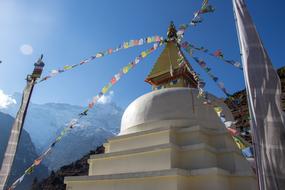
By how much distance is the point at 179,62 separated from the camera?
1028 centimetres

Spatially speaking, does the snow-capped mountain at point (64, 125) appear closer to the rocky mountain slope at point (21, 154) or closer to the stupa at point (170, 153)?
the rocky mountain slope at point (21, 154)

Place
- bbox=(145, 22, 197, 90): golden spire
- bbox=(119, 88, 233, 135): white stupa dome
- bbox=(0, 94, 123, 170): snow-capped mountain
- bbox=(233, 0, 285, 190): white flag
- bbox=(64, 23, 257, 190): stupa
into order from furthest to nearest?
bbox=(0, 94, 123, 170): snow-capped mountain, bbox=(145, 22, 197, 90): golden spire, bbox=(119, 88, 233, 135): white stupa dome, bbox=(64, 23, 257, 190): stupa, bbox=(233, 0, 285, 190): white flag

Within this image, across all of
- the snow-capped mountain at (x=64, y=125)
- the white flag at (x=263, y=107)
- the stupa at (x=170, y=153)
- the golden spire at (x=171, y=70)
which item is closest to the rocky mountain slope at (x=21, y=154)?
the snow-capped mountain at (x=64, y=125)

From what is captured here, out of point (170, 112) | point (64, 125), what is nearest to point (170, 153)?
point (170, 112)

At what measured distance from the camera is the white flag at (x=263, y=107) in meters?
2.71

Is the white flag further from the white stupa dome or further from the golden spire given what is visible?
the golden spire

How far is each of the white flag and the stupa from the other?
131 inches

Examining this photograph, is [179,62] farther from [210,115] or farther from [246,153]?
[246,153]

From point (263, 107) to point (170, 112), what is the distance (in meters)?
4.96

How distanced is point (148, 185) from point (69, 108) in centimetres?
12481

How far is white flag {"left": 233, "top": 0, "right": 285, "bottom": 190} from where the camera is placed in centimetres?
271

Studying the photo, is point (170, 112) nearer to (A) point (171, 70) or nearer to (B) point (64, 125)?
(A) point (171, 70)

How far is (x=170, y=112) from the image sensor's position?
788cm

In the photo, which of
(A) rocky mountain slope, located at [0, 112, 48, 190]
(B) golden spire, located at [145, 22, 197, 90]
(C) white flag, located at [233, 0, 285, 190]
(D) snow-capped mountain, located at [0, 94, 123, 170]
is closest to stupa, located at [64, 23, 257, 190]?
(B) golden spire, located at [145, 22, 197, 90]
